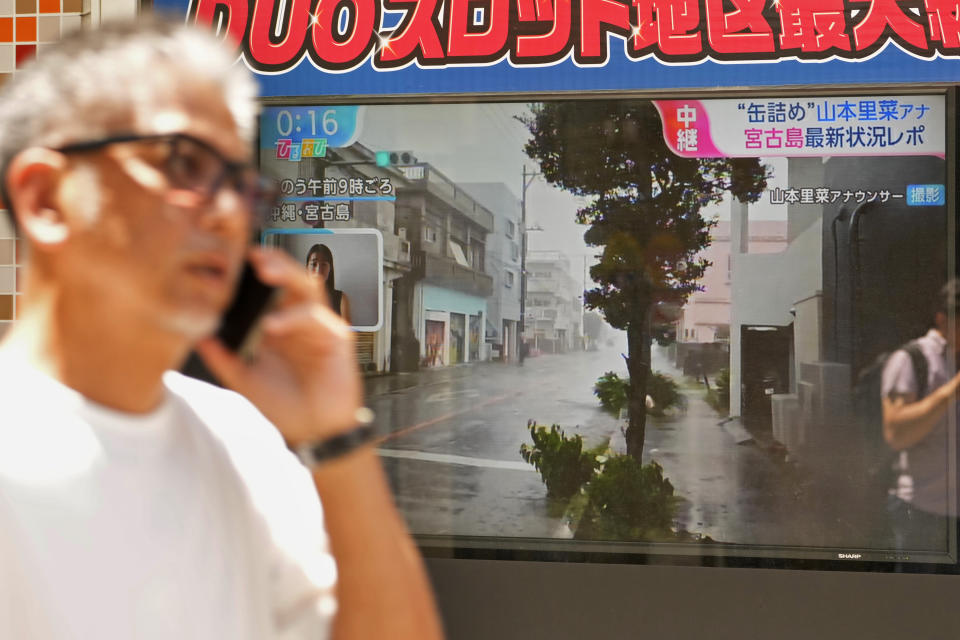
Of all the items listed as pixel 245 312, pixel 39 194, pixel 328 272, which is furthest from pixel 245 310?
pixel 328 272

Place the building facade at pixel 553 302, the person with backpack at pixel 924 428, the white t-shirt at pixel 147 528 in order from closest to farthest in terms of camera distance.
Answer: the white t-shirt at pixel 147 528 < the person with backpack at pixel 924 428 < the building facade at pixel 553 302

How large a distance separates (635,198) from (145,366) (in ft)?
11.5

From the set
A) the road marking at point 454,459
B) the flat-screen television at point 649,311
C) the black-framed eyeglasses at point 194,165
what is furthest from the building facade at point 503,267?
the black-framed eyeglasses at point 194,165

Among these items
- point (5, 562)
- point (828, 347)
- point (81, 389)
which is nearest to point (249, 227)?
point (81, 389)

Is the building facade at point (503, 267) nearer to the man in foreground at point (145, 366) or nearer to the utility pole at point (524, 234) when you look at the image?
the utility pole at point (524, 234)

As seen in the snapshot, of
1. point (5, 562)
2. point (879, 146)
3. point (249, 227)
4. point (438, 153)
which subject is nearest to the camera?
point (5, 562)

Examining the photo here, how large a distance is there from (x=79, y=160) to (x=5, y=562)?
0.42 meters

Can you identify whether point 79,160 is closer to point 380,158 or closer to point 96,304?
point 96,304

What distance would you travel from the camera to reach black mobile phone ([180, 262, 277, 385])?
1.07 metres

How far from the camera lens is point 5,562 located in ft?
3.02

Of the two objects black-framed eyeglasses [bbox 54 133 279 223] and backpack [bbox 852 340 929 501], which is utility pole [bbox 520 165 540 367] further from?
black-framed eyeglasses [bbox 54 133 279 223]

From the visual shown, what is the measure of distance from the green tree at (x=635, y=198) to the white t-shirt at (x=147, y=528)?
129 inches

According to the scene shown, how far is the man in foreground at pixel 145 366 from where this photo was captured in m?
0.94

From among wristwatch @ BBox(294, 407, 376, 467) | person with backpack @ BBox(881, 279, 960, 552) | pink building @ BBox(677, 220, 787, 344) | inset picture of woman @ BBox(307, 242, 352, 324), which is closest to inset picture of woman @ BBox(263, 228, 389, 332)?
inset picture of woman @ BBox(307, 242, 352, 324)
